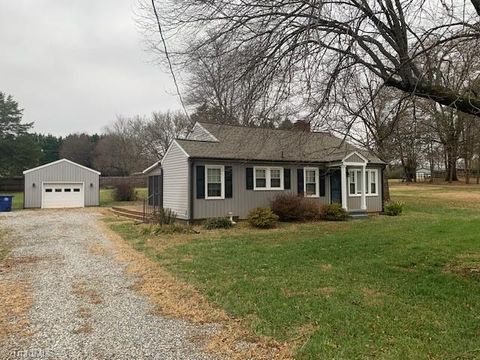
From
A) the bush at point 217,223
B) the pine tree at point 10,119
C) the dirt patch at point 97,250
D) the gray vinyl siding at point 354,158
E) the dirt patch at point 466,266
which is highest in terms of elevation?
the pine tree at point 10,119

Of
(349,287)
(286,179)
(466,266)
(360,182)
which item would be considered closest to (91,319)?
(349,287)

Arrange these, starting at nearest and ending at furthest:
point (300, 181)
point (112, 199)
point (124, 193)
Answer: point (300, 181) → point (124, 193) → point (112, 199)

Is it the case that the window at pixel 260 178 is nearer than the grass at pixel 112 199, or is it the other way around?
the window at pixel 260 178

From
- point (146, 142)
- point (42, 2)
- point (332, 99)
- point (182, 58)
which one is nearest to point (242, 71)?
point (182, 58)

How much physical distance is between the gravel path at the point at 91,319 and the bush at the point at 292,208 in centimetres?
873

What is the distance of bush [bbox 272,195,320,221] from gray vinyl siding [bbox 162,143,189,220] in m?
3.90

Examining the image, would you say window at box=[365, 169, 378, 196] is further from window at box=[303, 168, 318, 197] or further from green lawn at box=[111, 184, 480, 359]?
green lawn at box=[111, 184, 480, 359]

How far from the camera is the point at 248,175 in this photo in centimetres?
1683

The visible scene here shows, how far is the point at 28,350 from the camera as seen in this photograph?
3.89 meters

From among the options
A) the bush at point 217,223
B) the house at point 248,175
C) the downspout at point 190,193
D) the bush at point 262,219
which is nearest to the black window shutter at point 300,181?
the house at point 248,175

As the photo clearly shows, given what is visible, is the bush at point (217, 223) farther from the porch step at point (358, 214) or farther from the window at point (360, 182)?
the window at point (360, 182)

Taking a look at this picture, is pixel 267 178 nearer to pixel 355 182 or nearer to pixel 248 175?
pixel 248 175

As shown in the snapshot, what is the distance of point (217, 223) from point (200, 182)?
196cm

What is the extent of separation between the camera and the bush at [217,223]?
48.2ft
